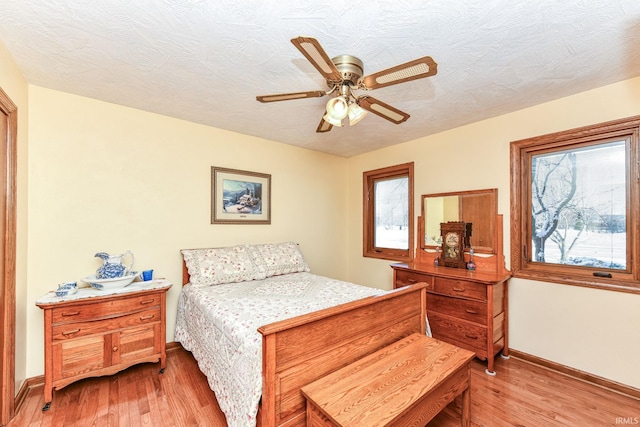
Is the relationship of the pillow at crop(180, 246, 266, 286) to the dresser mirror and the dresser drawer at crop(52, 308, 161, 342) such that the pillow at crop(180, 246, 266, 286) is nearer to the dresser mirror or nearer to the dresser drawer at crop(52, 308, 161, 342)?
the dresser drawer at crop(52, 308, 161, 342)

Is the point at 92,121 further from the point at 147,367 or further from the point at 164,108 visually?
the point at 147,367

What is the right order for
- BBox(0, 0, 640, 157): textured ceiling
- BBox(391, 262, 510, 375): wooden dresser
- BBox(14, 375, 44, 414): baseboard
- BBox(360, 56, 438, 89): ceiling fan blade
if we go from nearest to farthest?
BBox(360, 56, 438, 89): ceiling fan blade → BBox(0, 0, 640, 157): textured ceiling → BBox(14, 375, 44, 414): baseboard → BBox(391, 262, 510, 375): wooden dresser

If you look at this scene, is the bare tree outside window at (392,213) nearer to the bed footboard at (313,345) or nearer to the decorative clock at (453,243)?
the decorative clock at (453,243)

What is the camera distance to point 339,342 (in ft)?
5.26

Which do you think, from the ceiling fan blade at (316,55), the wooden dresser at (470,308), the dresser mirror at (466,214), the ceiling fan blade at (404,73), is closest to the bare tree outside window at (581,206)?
the dresser mirror at (466,214)

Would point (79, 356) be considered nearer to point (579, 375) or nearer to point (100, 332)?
point (100, 332)

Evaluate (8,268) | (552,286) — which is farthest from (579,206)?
(8,268)

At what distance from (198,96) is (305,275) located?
2.07 m

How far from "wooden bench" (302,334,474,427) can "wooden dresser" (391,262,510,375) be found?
0.82 meters

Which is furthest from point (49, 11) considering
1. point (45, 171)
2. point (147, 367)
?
point (147, 367)

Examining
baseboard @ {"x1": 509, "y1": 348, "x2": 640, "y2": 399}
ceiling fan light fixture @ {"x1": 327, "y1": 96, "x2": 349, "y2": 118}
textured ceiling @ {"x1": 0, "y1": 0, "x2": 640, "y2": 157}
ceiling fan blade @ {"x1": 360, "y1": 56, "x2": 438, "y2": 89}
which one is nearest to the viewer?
ceiling fan blade @ {"x1": 360, "y1": 56, "x2": 438, "y2": 89}

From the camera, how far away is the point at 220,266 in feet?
9.10

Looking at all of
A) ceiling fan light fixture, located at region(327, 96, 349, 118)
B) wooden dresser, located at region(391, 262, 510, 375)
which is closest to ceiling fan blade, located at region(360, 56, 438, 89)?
ceiling fan light fixture, located at region(327, 96, 349, 118)

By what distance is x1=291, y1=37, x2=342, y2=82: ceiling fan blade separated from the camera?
1.14 meters
